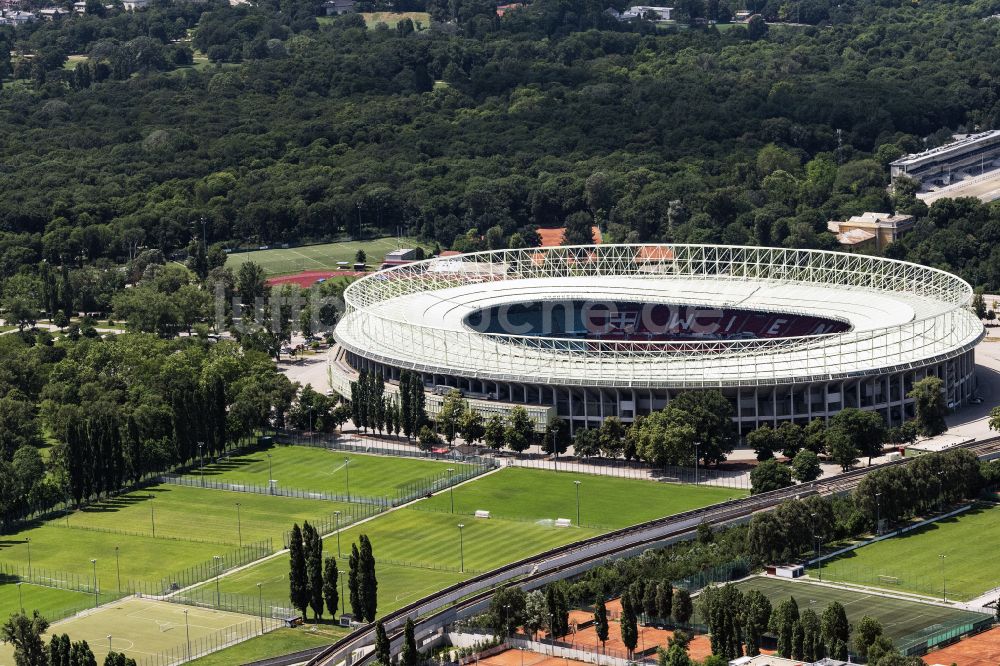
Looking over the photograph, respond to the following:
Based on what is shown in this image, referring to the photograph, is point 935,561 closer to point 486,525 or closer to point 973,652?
point 973,652

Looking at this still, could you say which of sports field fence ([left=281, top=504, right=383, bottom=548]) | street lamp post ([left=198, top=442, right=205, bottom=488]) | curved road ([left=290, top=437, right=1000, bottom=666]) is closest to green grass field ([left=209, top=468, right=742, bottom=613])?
sports field fence ([left=281, top=504, right=383, bottom=548])

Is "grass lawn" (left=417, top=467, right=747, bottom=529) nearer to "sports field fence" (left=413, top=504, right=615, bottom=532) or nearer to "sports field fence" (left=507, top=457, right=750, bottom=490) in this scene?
"sports field fence" (left=413, top=504, right=615, bottom=532)

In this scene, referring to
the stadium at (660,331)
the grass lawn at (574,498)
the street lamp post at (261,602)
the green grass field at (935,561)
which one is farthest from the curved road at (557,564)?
the stadium at (660,331)

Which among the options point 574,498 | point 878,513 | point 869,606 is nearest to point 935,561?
point 878,513

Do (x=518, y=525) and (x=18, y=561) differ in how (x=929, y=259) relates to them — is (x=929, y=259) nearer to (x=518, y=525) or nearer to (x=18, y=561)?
(x=518, y=525)

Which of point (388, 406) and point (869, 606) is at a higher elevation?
point (388, 406)

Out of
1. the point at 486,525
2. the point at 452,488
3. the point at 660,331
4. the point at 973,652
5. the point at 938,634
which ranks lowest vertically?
the point at 452,488
